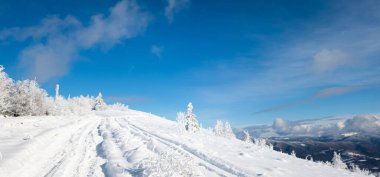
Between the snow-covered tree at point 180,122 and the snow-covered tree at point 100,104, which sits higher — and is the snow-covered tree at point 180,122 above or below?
below

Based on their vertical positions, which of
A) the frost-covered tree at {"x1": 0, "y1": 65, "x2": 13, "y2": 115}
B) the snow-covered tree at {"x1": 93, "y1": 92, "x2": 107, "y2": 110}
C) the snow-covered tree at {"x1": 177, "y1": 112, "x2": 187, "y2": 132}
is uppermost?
the snow-covered tree at {"x1": 93, "y1": 92, "x2": 107, "y2": 110}

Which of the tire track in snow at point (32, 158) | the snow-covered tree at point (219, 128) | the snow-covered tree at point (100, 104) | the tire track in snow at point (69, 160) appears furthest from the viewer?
the snow-covered tree at point (100, 104)

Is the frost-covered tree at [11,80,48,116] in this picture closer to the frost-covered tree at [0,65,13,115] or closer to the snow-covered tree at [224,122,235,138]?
the frost-covered tree at [0,65,13,115]

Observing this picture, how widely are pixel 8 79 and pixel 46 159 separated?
156 feet

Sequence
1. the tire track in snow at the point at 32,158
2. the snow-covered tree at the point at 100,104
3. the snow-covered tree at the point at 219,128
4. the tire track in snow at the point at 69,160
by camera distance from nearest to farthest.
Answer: the tire track in snow at the point at 32,158, the tire track in snow at the point at 69,160, the snow-covered tree at the point at 219,128, the snow-covered tree at the point at 100,104

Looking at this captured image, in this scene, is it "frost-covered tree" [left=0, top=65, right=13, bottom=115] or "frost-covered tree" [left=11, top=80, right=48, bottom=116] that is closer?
"frost-covered tree" [left=0, top=65, right=13, bottom=115]

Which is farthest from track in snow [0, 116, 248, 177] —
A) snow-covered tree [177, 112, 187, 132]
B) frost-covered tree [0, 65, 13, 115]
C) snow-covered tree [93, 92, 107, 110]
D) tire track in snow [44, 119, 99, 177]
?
snow-covered tree [93, 92, 107, 110]

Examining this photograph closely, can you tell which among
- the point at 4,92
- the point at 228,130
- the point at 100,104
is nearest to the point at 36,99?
the point at 4,92

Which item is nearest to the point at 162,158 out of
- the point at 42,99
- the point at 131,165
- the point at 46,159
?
the point at 131,165

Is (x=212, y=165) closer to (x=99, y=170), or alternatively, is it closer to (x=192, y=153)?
(x=192, y=153)

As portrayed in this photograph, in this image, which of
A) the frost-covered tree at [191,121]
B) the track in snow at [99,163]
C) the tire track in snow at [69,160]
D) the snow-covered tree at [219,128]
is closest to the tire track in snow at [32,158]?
the track in snow at [99,163]

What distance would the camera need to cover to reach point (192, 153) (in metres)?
22.9

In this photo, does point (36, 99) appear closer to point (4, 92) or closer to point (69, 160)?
point (4, 92)

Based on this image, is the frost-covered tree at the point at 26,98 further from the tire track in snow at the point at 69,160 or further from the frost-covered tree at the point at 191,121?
the tire track in snow at the point at 69,160
